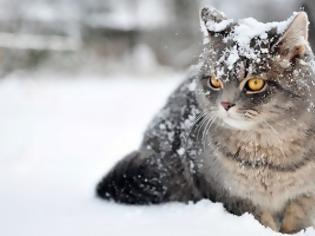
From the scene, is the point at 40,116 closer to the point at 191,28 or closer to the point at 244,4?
the point at 244,4

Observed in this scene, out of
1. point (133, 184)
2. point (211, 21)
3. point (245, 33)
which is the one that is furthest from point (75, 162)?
point (245, 33)

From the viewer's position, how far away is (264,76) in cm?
289

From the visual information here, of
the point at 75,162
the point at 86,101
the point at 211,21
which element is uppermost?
the point at 211,21

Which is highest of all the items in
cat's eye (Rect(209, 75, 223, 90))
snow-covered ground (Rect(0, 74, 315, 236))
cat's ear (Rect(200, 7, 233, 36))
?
cat's ear (Rect(200, 7, 233, 36))

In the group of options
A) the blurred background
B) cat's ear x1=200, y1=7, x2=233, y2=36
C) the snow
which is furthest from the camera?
the blurred background

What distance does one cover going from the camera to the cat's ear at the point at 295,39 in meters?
2.88

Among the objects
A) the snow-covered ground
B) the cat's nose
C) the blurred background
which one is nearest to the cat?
the cat's nose

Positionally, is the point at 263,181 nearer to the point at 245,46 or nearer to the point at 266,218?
the point at 266,218

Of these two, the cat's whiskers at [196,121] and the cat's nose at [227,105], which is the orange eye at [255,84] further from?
the cat's whiskers at [196,121]

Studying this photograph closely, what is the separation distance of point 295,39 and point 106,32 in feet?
39.6

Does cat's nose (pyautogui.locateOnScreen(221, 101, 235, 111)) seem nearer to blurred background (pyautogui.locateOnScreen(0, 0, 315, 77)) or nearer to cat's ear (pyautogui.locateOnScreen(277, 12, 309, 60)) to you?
cat's ear (pyautogui.locateOnScreen(277, 12, 309, 60))

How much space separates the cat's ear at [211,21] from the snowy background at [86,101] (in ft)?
3.46

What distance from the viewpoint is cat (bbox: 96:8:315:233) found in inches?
114

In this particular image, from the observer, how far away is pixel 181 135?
3625 millimetres
